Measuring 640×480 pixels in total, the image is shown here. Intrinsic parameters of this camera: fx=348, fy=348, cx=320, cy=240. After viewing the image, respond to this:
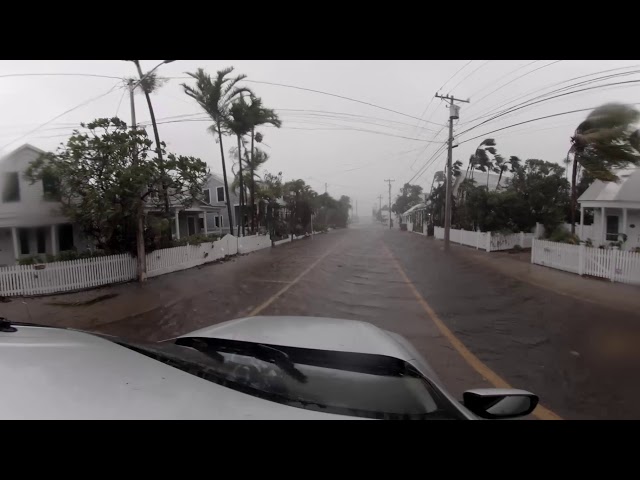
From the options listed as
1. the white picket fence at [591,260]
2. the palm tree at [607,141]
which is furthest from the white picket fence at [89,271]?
the white picket fence at [591,260]

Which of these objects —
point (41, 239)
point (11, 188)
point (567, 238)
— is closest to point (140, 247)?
point (41, 239)

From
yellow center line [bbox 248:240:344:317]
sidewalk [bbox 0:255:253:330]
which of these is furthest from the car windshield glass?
sidewalk [bbox 0:255:253:330]

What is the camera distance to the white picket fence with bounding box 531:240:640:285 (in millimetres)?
7707

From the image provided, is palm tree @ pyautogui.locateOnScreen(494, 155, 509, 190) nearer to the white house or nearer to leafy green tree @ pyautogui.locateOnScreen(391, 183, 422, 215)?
the white house

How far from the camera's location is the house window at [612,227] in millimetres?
12758

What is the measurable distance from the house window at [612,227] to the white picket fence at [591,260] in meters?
3.65

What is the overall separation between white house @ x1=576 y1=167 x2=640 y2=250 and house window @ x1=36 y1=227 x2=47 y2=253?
13.5 meters

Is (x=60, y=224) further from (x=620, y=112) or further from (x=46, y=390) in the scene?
(x=620, y=112)

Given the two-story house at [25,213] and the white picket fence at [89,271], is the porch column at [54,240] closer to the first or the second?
the two-story house at [25,213]

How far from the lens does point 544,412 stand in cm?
262

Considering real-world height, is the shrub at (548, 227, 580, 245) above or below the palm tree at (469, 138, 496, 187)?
below

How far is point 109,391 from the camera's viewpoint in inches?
46.9
